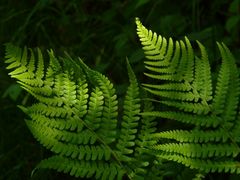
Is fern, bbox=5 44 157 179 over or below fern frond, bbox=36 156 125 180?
over

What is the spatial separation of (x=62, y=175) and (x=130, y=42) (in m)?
1.15

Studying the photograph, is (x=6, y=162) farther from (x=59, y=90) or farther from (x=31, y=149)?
(x=59, y=90)

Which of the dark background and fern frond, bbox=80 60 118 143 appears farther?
the dark background

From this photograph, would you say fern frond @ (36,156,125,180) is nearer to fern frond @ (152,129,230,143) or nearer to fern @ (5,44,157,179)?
fern @ (5,44,157,179)

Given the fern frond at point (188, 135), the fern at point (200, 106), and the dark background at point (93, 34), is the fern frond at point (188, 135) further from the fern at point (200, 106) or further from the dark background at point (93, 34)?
the dark background at point (93, 34)

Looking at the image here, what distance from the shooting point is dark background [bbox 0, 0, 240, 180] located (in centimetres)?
235

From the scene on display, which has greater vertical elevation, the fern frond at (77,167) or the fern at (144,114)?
the fern at (144,114)

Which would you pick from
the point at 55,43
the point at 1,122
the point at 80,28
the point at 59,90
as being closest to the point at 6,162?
the point at 1,122

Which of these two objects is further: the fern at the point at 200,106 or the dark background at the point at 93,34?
the dark background at the point at 93,34

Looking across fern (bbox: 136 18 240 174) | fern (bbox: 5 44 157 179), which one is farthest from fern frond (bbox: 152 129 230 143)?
fern (bbox: 5 44 157 179)

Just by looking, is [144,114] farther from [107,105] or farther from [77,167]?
[77,167]

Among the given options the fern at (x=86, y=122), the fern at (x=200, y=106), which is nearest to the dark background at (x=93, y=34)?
the fern at (x=86, y=122)

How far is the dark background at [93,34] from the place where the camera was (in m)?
2.35

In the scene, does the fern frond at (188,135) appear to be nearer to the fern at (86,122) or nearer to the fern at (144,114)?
the fern at (144,114)
